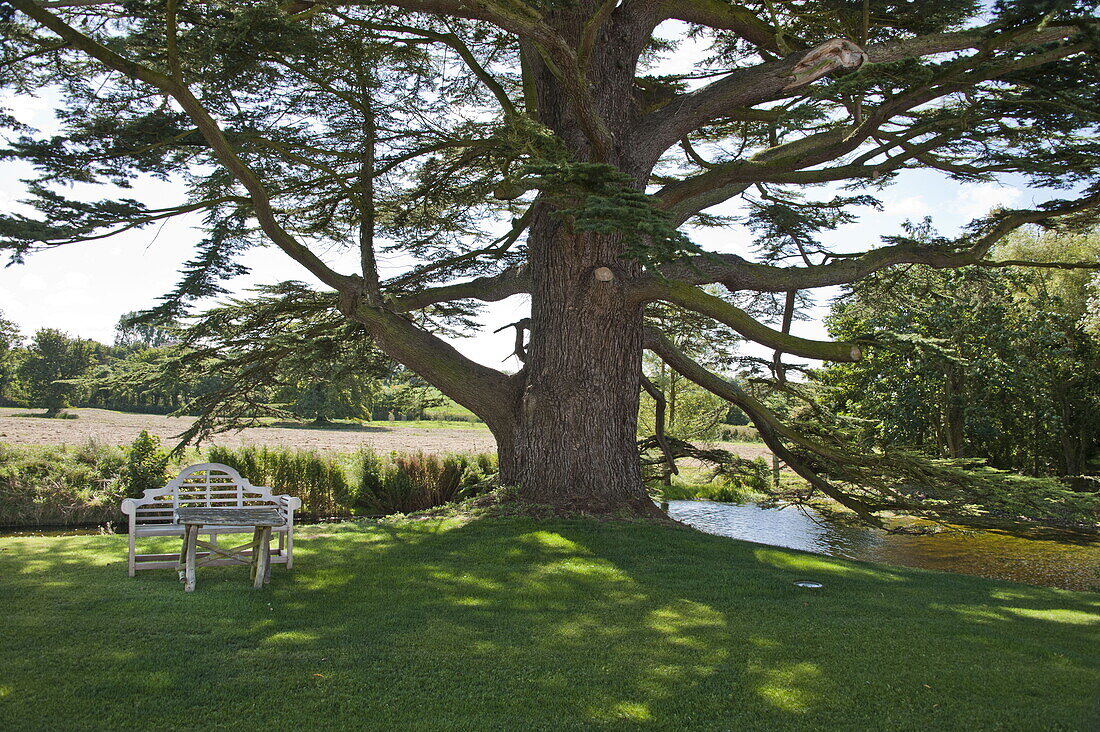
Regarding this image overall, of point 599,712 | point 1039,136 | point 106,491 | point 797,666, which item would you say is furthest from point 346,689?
point 106,491

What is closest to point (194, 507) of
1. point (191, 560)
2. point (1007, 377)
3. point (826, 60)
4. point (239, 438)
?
point (191, 560)

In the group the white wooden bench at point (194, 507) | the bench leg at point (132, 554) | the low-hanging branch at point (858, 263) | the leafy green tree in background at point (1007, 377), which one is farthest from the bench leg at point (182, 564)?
the leafy green tree in background at point (1007, 377)

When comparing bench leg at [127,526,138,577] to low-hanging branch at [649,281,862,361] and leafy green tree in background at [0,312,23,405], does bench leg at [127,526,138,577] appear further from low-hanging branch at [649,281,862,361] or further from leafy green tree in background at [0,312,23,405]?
leafy green tree in background at [0,312,23,405]

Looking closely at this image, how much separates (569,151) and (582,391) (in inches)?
113

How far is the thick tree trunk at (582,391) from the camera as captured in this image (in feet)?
27.9

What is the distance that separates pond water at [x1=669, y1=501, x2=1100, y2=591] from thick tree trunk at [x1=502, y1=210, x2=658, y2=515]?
2.09 metres

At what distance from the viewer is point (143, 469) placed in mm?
13719

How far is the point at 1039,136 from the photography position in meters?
8.06

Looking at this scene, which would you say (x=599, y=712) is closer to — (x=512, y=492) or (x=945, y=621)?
(x=945, y=621)

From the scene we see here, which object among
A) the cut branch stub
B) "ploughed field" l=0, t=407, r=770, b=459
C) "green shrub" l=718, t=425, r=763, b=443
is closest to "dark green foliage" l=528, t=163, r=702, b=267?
the cut branch stub

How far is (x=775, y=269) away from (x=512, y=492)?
13.6ft

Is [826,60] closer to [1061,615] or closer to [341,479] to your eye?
[1061,615]

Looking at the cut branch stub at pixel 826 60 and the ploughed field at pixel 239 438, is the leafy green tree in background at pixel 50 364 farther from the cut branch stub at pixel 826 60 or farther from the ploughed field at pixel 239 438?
the cut branch stub at pixel 826 60

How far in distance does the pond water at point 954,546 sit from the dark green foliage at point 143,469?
10247 mm
